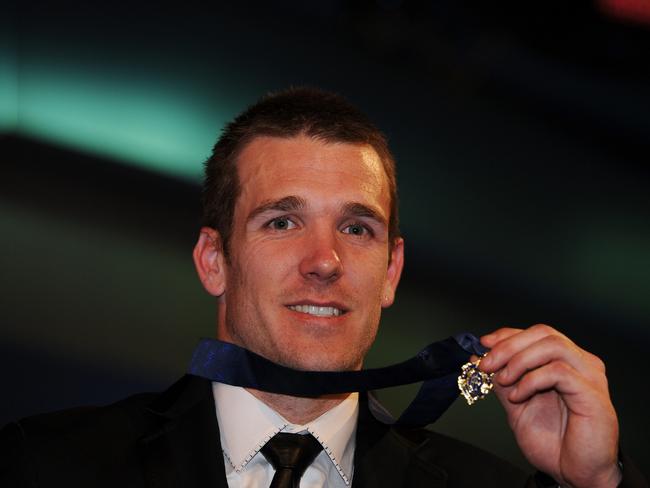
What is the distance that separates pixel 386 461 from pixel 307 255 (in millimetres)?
685

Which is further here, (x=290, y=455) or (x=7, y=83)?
(x=7, y=83)

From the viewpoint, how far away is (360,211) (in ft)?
10.1

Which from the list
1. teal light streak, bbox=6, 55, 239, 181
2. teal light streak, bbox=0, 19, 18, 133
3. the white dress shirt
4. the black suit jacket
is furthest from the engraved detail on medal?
teal light streak, bbox=0, 19, 18, 133

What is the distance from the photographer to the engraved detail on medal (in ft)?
9.11

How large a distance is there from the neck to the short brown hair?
488 mm

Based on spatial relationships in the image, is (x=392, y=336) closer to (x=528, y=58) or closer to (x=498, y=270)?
(x=498, y=270)

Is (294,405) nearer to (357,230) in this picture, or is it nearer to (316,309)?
(316,309)

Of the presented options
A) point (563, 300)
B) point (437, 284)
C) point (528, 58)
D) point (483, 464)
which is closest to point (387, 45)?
point (528, 58)

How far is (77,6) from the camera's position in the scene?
3.72 metres

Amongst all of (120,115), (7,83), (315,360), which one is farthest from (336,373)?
(7,83)

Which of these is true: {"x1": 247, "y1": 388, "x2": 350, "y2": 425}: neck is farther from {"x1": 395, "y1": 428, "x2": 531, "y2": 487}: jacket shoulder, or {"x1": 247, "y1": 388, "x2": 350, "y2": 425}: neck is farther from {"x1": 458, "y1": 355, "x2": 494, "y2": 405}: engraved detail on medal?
{"x1": 458, "y1": 355, "x2": 494, "y2": 405}: engraved detail on medal

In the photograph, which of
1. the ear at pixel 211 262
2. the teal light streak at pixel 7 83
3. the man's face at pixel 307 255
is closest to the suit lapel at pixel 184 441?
the man's face at pixel 307 255

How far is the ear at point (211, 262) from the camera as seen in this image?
3262 mm

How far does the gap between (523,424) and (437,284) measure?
1.52 meters
